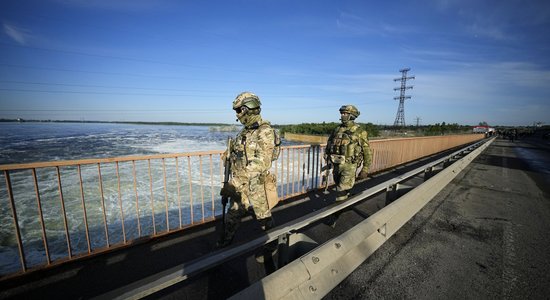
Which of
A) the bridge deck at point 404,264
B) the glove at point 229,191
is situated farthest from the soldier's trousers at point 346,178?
the glove at point 229,191

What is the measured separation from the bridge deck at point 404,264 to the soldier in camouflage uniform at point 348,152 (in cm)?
72

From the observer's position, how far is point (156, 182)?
8.70 meters

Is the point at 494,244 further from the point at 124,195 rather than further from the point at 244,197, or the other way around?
the point at 124,195

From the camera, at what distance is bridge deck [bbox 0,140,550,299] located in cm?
229

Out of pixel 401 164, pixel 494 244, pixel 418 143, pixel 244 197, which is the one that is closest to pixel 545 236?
pixel 494 244

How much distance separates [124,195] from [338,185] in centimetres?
663

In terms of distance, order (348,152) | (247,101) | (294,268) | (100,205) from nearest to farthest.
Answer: (294,268) → (247,101) → (348,152) → (100,205)

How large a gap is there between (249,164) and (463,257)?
289 cm

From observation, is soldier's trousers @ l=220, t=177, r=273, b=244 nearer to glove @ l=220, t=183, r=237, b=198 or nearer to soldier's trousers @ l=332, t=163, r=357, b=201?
glove @ l=220, t=183, r=237, b=198

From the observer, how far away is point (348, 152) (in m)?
3.86

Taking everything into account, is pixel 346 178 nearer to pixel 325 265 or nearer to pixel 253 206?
pixel 253 206

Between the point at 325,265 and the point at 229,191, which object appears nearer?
the point at 325,265

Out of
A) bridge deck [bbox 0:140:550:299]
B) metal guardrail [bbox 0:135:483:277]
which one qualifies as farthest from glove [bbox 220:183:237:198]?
bridge deck [bbox 0:140:550:299]

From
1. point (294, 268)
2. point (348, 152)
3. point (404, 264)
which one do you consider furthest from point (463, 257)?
point (294, 268)
